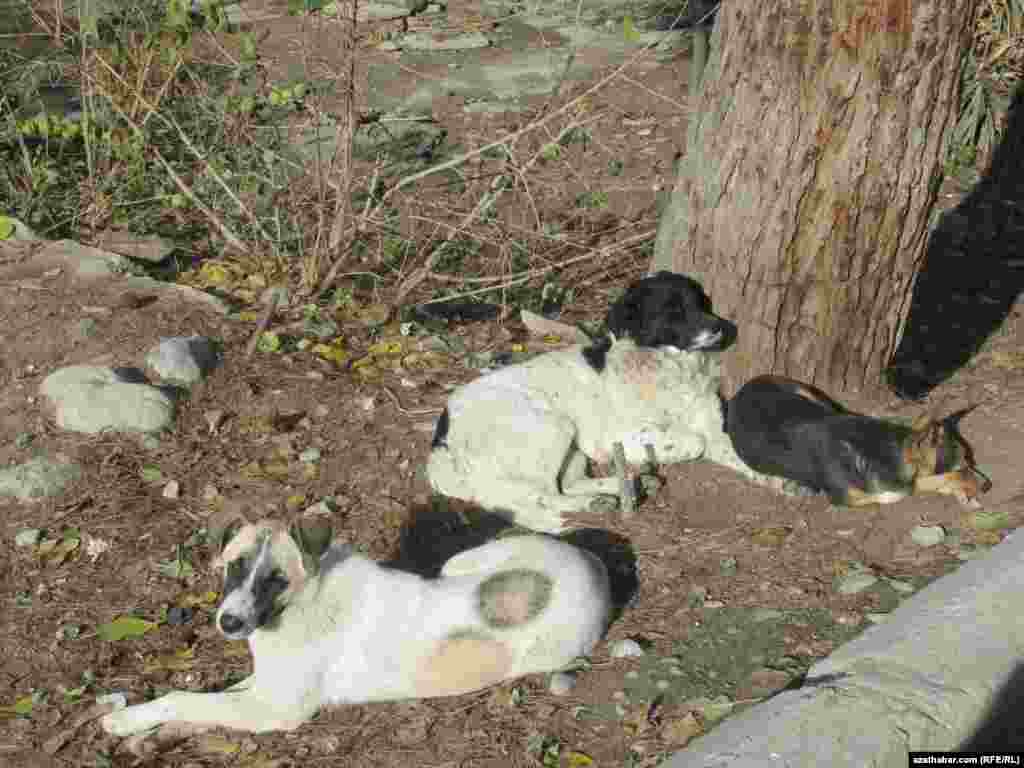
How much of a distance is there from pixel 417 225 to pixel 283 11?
177 inches

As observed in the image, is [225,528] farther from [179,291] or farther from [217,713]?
[179,291]

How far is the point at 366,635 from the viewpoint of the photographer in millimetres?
4219

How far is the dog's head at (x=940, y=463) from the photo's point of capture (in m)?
4.96

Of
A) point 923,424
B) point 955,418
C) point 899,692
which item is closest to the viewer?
point 899,692

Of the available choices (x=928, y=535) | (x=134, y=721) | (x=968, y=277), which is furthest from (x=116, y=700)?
(x=968, y=277)

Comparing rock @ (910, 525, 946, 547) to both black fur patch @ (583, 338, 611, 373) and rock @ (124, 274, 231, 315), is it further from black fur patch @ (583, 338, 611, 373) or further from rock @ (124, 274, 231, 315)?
rock @ (124, 274, 231, 315)

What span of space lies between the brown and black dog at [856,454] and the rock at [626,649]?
1238 mm

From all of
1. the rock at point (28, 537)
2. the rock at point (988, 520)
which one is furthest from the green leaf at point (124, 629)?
the rock at point (988, 520)


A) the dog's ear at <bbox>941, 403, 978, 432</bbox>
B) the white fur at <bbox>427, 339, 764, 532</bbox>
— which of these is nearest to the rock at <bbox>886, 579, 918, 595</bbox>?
the white fur at <bbox>427, 339, 764, 532</bbox>

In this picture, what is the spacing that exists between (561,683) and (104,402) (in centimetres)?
299

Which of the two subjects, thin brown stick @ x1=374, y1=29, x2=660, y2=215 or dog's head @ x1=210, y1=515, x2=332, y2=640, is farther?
thin brown stick @ x1=374, y1=29, x2=660, y2=215

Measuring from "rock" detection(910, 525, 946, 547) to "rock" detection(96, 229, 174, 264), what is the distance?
4.90m

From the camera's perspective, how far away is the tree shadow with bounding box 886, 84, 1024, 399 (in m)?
6.53

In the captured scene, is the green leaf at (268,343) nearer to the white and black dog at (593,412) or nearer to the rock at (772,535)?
the white and black dog at (593,412)
